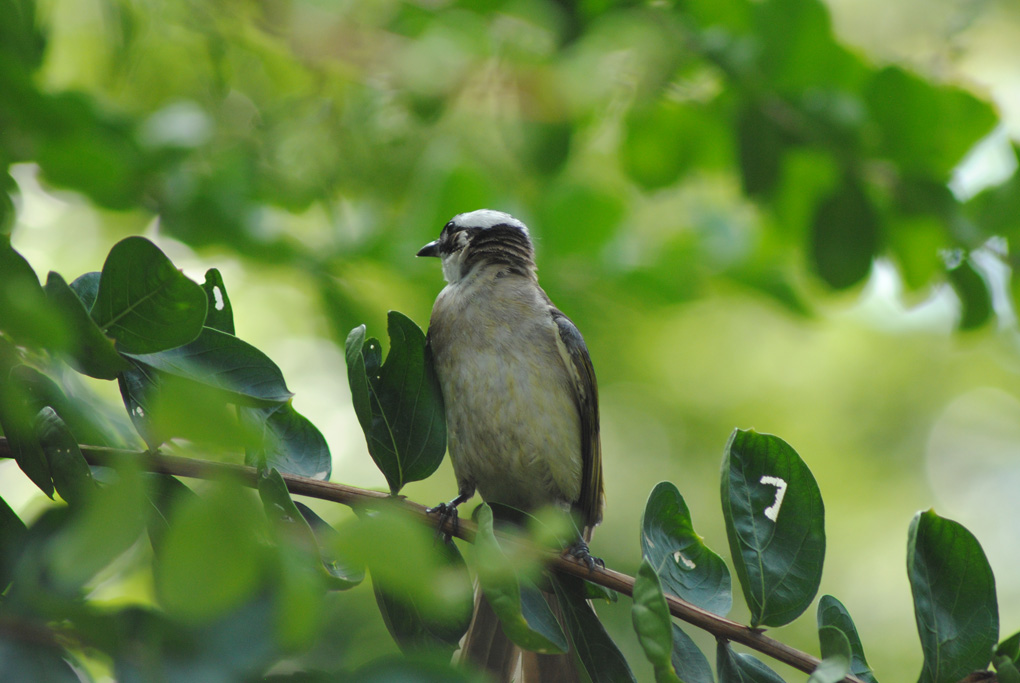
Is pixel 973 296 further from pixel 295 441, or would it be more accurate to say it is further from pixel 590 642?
pixel 295 441

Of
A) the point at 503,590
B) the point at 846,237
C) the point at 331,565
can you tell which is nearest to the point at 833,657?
the point at 503,590

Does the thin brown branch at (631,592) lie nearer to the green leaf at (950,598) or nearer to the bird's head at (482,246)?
the green leaf at (950,598)

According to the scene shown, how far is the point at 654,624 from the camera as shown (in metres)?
1.34

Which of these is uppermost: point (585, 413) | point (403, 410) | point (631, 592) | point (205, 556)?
point (585, 413)

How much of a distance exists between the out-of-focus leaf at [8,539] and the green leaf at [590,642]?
3.31 feet

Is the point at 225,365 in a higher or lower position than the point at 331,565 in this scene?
higher

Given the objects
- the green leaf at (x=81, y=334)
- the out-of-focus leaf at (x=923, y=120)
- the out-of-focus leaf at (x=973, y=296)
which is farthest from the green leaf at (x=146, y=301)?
the out-of-focus leaf at (x=973, y=296)

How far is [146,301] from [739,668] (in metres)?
1.32

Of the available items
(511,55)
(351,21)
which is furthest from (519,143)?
(351,21)

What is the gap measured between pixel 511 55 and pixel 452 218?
704mm

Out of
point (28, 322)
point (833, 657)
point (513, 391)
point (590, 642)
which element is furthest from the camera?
point (513, 391)

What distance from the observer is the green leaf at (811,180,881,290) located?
3.17m

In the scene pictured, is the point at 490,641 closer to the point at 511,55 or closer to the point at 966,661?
the point at 966,661

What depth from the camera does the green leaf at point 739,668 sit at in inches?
62.9
